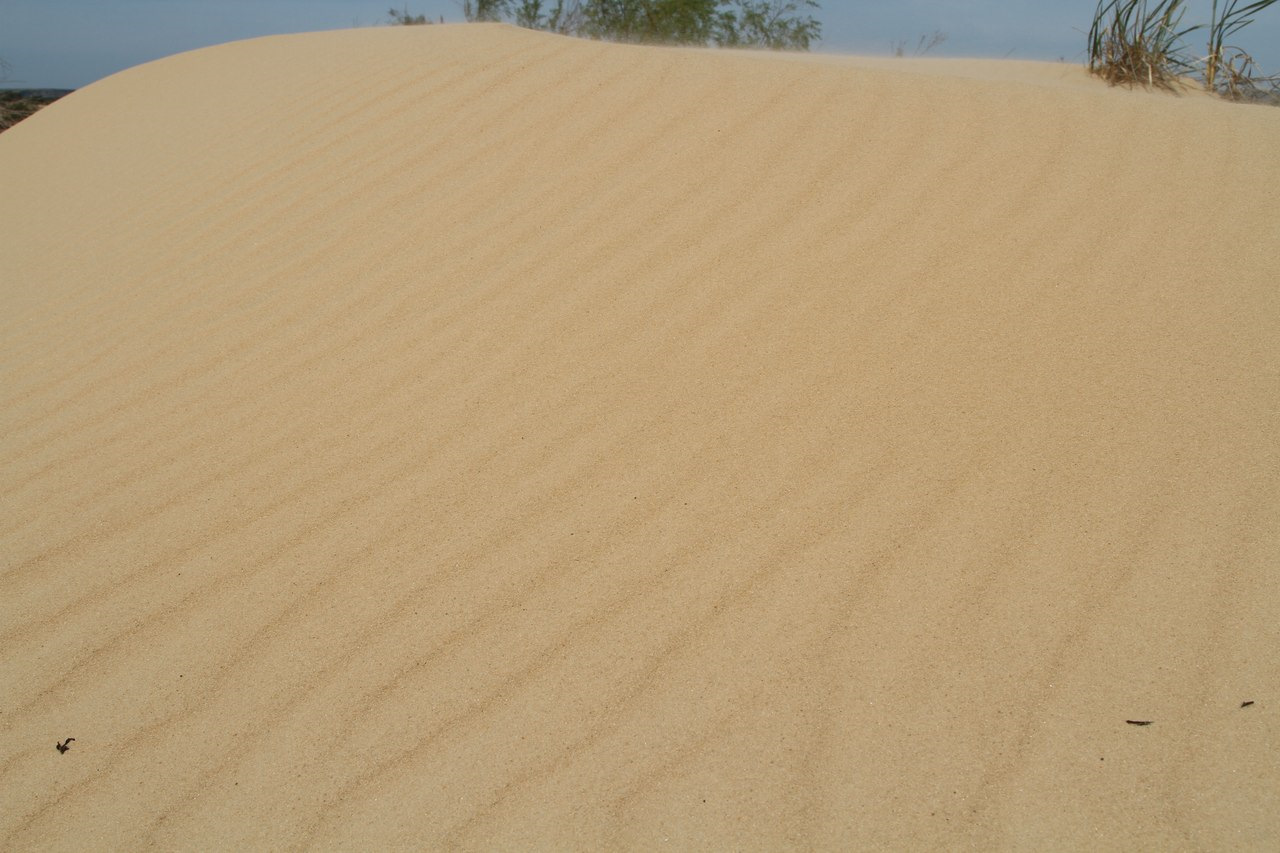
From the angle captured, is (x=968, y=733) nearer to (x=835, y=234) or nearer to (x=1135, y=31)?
(x=835, y=234)

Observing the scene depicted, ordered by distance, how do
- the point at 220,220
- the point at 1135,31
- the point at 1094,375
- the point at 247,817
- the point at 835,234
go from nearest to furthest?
1. the point at 247,817
2. the point at 1094,375
3. the point at 835,234
4. the point at 220,220
5. the point at 1135,31

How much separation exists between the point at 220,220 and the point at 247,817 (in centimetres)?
306

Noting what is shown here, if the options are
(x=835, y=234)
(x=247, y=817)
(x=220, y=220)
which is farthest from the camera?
(x=220, y=220)

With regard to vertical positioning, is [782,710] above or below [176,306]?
below

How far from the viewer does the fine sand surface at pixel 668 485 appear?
1.68m

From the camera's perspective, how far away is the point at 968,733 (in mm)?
1716

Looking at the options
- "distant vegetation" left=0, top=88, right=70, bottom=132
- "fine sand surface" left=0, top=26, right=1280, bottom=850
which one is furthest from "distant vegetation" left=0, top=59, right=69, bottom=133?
"fine sand surface" left=0, top=26, right=1280, bottom=850

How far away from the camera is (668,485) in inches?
93.0

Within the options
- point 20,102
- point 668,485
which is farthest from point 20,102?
point 668,485

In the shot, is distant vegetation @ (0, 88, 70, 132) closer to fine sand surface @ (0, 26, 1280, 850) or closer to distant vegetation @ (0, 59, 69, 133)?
distant vegetation @ (0, 59, 69, 133)

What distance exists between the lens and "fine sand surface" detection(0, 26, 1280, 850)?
66.0 inches

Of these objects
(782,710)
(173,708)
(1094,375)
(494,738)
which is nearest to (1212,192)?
(1094,375)

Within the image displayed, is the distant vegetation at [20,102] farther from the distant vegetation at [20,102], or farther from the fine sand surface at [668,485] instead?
the fine sand surface at [668,485]

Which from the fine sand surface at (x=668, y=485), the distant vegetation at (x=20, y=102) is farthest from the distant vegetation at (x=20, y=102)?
the fine sand surface at (x=668, y=485)
